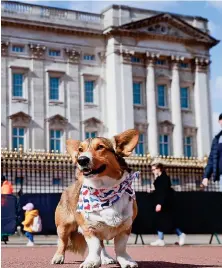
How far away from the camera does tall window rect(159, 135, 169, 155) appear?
4388 cm

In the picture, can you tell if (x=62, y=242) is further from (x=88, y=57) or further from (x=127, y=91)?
(x=88, y=57)

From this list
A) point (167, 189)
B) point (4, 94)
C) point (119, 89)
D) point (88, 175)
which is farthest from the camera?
point (119, 89)

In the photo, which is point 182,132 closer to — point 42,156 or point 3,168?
point 42,156

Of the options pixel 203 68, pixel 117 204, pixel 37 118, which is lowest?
pixel 117 204

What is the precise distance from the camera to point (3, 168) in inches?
1010

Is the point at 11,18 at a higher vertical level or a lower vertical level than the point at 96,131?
higher

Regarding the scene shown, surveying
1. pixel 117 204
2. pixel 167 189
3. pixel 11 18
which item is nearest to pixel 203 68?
pixel 11 18

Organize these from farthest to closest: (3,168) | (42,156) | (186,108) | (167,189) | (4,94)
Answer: (186,108)
(4,94)
(42,156)
(3,168)
(167,189)

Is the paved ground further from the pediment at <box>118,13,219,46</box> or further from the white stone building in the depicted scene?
the pediment at <box>118,13,219,46</box>

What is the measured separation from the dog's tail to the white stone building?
33.1 m

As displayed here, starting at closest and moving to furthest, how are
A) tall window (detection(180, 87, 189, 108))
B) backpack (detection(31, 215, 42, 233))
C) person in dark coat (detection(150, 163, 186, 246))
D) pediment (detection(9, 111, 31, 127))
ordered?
1. person in dark coat (detection(150, 163, 186, 246))
2. backpack (detection(31, 215, 42, 233))
3. pediment (detection(9, 111, 31, 127))
4. tall window (detection(180, 87, 189, 108))

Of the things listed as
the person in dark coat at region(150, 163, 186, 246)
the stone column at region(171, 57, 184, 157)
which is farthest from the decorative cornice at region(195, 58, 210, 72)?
the person in dark coat at region(150, 163, 186, 246)

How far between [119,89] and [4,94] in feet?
24.9

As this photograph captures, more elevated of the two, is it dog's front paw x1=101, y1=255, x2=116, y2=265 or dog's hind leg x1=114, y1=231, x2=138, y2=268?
dog's hind leg x1=114, y1=231, x2=138, y2=268
